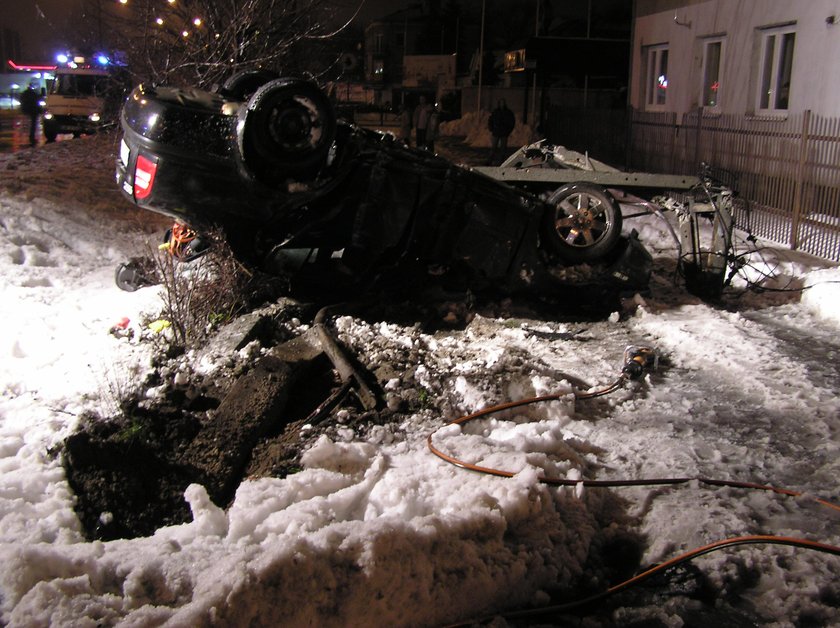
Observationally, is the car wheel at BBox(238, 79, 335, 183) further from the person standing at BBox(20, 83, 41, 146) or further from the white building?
the person standing at BBox(20, 83, 41, 146)

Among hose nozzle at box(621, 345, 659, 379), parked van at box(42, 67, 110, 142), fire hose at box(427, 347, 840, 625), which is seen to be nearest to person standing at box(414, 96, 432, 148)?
parked van at box(42, 67, 110, 142)

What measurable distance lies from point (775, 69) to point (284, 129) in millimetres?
11734

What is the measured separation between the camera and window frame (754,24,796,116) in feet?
45.6

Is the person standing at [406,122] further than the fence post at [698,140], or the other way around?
the person standing at [406,122]

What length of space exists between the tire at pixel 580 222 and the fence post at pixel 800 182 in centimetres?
449

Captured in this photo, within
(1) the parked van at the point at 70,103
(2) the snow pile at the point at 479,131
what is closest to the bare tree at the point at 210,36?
(1) the parked van at the point at 70,103

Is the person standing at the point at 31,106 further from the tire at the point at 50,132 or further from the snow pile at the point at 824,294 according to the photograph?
the snow pile at the point at 824,294

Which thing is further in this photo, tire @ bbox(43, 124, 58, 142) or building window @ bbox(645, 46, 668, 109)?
tire @ bbox(43, 124, 58, 142)

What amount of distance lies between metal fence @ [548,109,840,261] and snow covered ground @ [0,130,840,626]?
9.66ft

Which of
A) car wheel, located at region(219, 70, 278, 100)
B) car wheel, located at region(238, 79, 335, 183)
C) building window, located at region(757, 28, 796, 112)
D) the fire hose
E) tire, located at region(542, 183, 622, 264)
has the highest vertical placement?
building window, located at region(757, 28, 796, 112)

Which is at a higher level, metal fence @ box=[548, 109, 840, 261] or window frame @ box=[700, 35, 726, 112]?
window frame @ box=[700, 35, 726, 112]

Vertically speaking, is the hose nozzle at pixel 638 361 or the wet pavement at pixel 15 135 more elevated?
the wet pavement at pixel 15 135

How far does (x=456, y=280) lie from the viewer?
697 centimetres

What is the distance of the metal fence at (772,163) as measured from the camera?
389 inches
